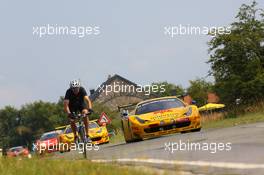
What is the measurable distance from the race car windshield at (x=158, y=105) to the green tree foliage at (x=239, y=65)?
2310 centimetres

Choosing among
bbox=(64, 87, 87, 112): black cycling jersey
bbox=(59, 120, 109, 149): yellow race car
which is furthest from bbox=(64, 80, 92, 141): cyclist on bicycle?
bbox=(59, 120, 109, 149): yellow race car

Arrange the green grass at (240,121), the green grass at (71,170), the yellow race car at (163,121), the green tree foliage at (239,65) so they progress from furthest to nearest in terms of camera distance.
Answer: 1. the green tree foliage at (239,65)
2. the green grass at (240,121)
3. the yellow race car at (163,121)
4. the green grass at (71,170)

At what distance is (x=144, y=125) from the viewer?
20312 mm

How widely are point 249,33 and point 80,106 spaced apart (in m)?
32.0

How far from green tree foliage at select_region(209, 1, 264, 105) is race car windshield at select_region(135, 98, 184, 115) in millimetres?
23099

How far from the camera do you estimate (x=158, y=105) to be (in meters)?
21.2

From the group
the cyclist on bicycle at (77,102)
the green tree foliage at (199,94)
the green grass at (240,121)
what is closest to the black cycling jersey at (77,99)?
the cyclist on bicycle at (77,102)

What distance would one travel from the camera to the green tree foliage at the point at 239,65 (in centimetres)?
4422

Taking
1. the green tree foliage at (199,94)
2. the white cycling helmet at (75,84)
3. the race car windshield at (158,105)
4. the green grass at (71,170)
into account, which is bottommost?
the green grass at (71,170)

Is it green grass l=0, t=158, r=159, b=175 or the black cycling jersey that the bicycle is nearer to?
the black cycling jersey

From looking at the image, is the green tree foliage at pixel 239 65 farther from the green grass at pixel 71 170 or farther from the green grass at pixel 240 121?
the green grass at pixel 71 170

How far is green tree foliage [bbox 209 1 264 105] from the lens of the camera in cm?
4422

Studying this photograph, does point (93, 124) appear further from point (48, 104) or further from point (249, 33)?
point (48, 104)

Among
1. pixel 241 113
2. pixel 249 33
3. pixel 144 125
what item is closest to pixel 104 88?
pixel 249 33
